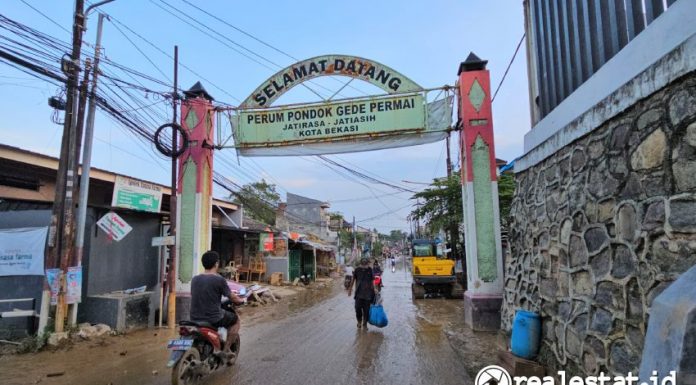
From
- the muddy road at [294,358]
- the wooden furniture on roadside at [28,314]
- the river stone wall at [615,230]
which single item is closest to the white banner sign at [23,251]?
the wooden furniture on roadside at [28,314]

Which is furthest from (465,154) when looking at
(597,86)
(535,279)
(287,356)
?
(287,356)

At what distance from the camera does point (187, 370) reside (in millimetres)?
5211

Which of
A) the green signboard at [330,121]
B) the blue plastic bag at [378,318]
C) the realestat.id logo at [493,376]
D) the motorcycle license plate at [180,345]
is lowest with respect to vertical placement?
the realestat.id logo at [493,376]

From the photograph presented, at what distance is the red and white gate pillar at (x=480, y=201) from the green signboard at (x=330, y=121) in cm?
122

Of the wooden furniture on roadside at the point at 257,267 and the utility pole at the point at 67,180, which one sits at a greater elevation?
the utility pole at the point at 67,180

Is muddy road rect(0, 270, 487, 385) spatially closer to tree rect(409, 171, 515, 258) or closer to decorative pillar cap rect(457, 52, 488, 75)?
decorative pillar cap rect(457, 52, 488, 75)

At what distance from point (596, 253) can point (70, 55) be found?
10320mm

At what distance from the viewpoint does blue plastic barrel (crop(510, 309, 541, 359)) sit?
5.74m

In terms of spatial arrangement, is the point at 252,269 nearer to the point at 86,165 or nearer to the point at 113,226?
the point at 113,226

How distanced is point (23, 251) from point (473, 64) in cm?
1111

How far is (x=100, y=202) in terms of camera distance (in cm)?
1412

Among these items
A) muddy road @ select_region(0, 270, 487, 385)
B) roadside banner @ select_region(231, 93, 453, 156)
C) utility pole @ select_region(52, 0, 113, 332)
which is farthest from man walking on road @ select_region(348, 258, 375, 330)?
utility pole @ select_region(52, 0, 113, 332)

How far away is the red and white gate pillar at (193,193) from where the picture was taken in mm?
10734

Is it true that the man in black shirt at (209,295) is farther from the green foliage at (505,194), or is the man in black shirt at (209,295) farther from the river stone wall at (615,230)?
the green foliage at (505,194)
